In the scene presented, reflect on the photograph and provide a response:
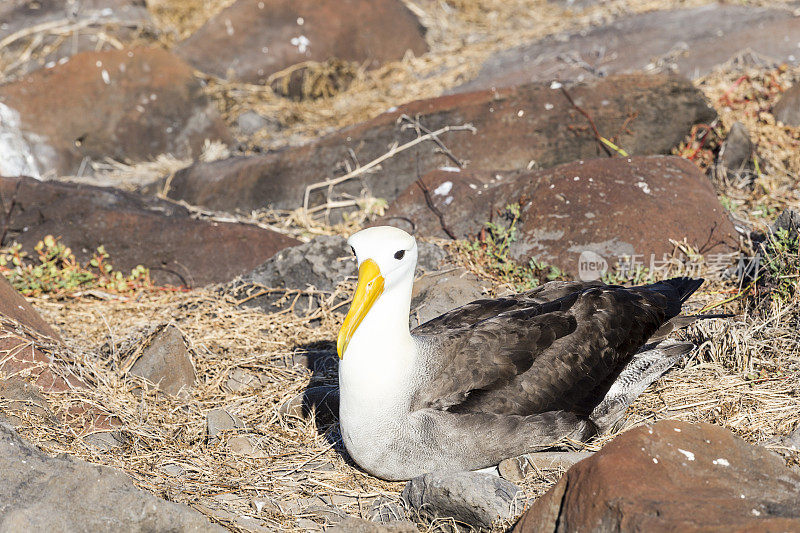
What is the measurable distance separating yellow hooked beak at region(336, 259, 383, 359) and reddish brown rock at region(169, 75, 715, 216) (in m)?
4.33

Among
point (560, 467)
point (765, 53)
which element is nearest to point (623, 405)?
point (560, 467)

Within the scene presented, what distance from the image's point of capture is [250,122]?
453 inches

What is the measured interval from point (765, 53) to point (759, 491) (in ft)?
27.3

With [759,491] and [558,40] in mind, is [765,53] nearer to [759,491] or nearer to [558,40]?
[558,40]

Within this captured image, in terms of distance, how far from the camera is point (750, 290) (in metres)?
5.85

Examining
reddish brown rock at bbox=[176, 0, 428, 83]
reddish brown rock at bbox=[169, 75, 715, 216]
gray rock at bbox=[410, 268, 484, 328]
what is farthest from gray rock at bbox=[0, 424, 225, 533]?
reddish brown rock at bbox=[176, 0, 428, 83]

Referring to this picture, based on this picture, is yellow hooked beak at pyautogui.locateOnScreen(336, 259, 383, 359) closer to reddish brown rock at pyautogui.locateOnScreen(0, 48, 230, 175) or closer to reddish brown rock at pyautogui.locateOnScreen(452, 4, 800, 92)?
reddish brown rock at pyautogui.locateOnScreen(452, 4, 800, 92)

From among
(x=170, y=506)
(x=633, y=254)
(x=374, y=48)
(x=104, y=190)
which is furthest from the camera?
(x=374, y=48)

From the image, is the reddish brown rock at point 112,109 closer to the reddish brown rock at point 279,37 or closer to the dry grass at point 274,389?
the reddish brown rock at point 279,37

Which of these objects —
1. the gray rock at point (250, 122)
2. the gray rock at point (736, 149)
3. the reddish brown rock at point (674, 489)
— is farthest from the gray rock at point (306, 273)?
the gray rock at point (250, 122)

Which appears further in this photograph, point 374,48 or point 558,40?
point 374,48

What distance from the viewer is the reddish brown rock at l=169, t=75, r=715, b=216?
8.19 meters

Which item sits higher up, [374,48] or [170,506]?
[170,506]

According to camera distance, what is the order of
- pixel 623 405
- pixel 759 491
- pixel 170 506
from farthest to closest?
pixel 623 405, pixel 170 506, pixel 759 491
